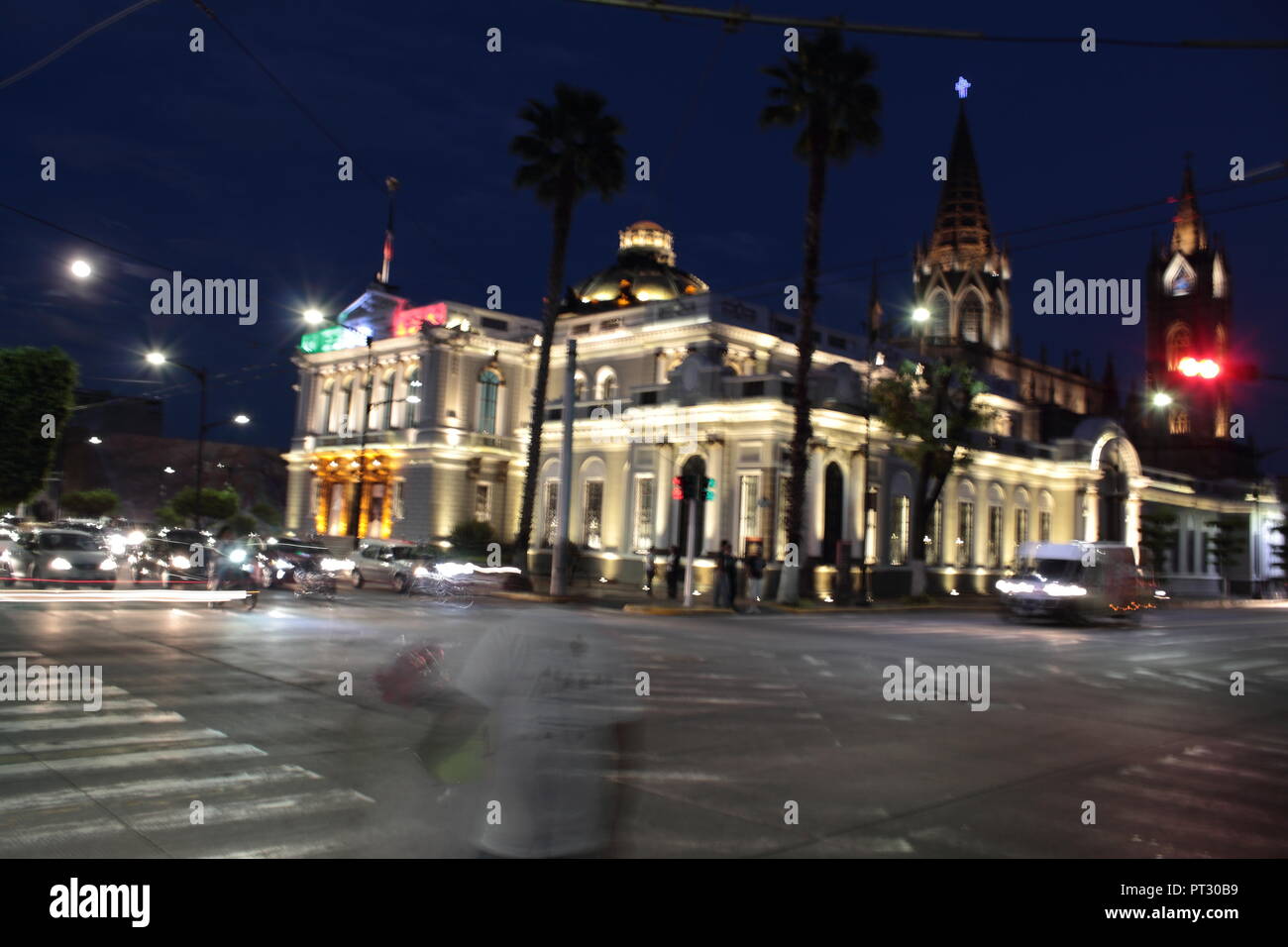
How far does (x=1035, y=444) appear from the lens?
169 ft

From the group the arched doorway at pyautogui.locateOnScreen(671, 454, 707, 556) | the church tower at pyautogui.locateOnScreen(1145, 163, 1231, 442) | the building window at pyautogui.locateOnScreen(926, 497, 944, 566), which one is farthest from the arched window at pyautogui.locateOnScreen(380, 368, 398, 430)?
the church tower at pyautogui.locateOnScreen(1145, 163, 1231, 442)

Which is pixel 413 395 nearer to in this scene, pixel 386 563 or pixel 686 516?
pixel 686 516

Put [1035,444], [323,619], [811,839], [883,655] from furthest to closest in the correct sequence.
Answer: [1035,444] → [323,619] → [883,655] → [811,839]

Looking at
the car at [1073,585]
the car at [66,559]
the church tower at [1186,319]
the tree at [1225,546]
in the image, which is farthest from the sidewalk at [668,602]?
the church tower at [1186,319]

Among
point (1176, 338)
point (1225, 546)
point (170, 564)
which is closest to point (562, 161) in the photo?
point (170, 564)

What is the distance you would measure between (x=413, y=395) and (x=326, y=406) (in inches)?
376

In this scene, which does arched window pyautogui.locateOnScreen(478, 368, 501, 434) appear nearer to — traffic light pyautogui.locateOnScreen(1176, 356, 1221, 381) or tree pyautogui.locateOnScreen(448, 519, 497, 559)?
tree pyautogui.locateOnScreen(448, 519, 497, 559)

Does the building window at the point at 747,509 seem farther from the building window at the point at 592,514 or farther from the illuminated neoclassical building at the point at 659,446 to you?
the building window at the point at 592,514

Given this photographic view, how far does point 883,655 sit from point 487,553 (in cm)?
2184

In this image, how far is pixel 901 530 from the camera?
43531 mm

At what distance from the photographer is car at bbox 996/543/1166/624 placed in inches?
1078
